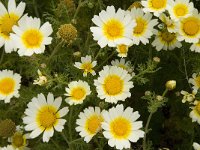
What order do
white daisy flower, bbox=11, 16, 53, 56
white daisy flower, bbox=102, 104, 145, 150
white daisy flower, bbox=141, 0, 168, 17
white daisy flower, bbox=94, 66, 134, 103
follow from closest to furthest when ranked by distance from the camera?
1. white daisy flower, bbox=102, 104, 145, 150
2. white daisy flower, bbox=94, 66, 134, 103
3. white daisy flower, bbox=11, 16, 53, 56
4. white daisy flower, bbox=141, 0, 168, 17

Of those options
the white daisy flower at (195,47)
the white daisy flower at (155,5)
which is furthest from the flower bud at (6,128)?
the white daisy flower at (195,47)

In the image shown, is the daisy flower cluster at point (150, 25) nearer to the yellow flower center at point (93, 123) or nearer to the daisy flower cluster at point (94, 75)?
the daisy flower cluster at point (94, 75)

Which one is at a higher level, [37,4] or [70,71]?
[37,4]

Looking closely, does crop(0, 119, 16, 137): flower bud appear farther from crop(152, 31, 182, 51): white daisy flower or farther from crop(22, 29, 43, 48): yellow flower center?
crop(152, 31, 182, 51): white daisy flower

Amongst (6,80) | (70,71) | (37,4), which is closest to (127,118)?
(70,71)

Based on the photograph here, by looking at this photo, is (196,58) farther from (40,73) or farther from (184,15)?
(40,73)

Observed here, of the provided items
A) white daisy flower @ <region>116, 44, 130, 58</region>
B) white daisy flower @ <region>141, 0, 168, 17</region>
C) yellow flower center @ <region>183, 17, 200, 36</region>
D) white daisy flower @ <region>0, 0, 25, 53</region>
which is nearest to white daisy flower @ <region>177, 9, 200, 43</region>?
yellow flower center @ <region>183, 17, 200, 36</region>

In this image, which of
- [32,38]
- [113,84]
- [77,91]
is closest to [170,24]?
[113,84]
